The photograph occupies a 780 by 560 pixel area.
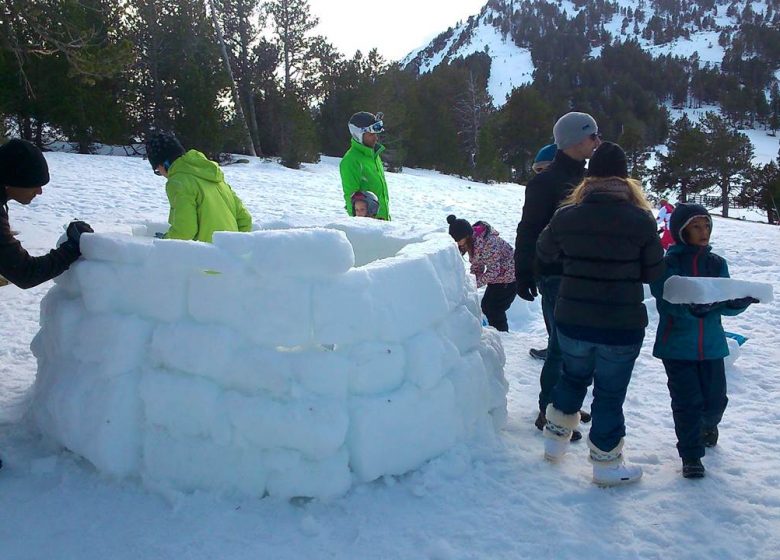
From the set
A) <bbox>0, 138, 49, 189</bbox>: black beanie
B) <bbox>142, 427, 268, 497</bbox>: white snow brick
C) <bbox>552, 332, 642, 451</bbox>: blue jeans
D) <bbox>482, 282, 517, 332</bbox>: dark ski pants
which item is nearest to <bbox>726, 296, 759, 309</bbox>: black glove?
<bbox>552, 332, 642, 451</bbox>: blue jeans

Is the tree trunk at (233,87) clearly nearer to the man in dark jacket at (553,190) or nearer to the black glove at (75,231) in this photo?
the black glove at (75,231)

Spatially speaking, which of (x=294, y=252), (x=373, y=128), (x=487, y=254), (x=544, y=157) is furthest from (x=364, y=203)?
(x=294, y=252)

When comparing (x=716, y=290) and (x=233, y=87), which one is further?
(x=233, y=87)

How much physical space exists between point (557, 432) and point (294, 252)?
4.59 feet

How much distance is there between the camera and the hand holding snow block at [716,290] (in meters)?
2.47

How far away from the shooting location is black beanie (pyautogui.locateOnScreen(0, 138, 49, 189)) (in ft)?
8.18

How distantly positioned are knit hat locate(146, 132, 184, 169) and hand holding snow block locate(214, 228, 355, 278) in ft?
3.44

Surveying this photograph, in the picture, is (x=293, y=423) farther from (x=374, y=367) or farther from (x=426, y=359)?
(x=426, y=359)

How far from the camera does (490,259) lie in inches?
184

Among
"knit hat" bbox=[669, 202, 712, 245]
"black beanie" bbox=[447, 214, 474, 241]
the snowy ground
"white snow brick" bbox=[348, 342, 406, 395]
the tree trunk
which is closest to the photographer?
the snowy ground

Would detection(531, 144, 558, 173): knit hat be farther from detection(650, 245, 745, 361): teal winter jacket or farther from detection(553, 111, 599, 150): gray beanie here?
detection(650, 245, 745, 361): teal winter jacket

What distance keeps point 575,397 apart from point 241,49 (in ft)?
73.6

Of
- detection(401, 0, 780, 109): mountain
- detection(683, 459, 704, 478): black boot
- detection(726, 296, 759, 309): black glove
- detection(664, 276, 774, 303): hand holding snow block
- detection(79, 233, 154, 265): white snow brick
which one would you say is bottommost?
detection(683, 459, 704, 478): black boot

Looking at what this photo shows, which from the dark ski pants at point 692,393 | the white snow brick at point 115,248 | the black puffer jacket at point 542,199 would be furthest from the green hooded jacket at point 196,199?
the dark ski pants at point 692,393
